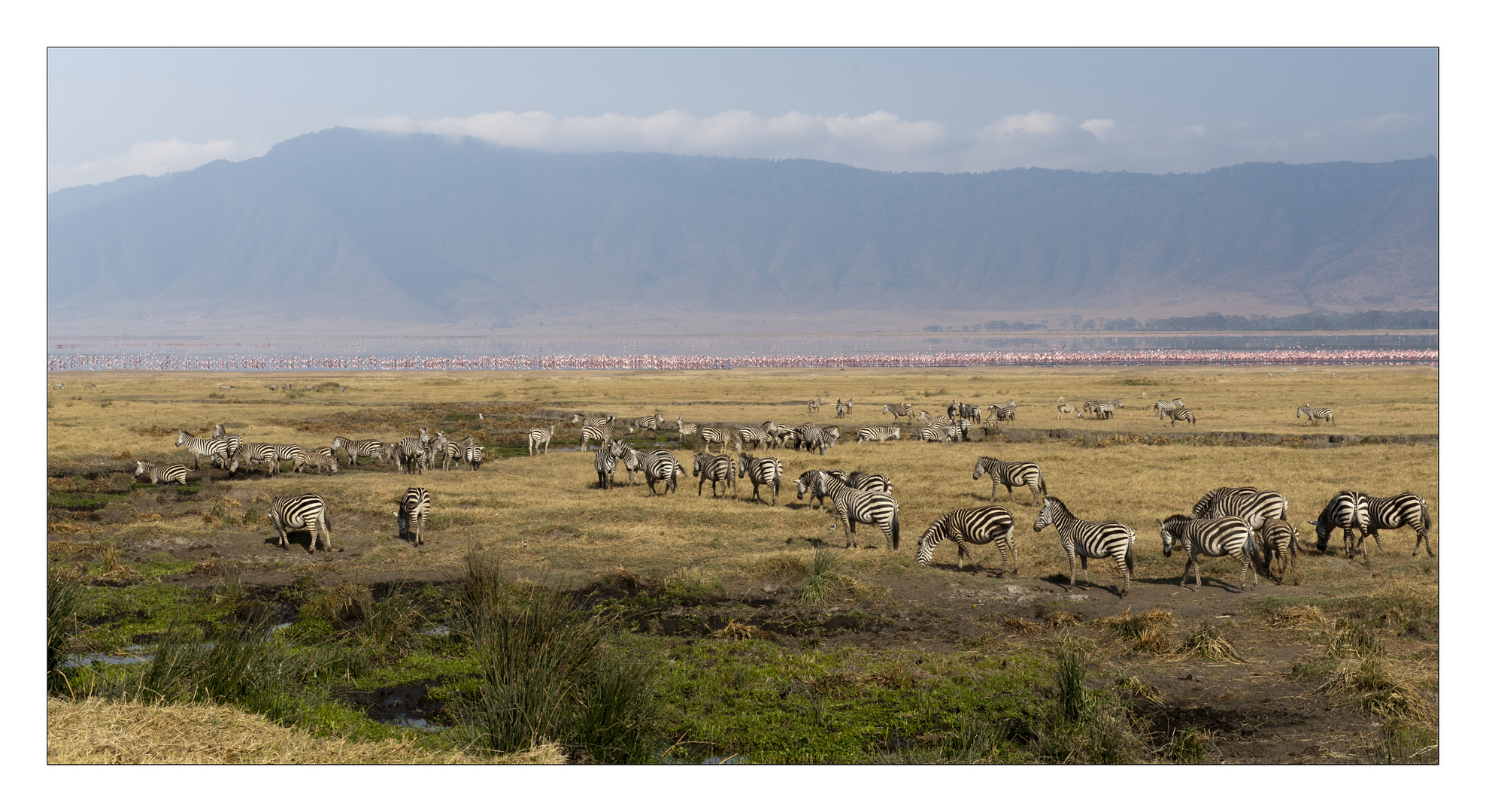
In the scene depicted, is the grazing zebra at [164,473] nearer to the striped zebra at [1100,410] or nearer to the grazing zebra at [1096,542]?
the grazing zebra at [1096,542]

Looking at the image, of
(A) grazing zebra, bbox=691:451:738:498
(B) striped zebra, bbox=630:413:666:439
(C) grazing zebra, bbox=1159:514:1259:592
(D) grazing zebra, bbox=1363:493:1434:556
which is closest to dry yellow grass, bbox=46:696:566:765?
(C) grazing zebra, bbox=1159:514:1259:592

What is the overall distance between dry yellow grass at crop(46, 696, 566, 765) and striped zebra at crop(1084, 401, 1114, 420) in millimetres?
43367

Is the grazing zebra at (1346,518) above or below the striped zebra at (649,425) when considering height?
below

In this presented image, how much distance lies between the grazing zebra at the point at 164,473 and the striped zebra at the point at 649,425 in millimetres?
19071

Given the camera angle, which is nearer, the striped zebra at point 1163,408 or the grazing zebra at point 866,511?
the grazing zebra at point 866,511

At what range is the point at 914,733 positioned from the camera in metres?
10.3

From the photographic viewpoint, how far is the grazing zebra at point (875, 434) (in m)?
39.1

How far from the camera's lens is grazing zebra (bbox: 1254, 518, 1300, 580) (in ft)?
54.5

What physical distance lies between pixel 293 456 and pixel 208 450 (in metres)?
3.98

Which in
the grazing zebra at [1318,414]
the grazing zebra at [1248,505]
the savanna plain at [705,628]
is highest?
the grazing zebra at [1318,414]

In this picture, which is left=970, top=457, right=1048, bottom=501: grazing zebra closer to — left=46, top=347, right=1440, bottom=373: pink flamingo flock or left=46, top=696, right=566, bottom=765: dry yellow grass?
left=46, top=696, right=566, bottom=765: dry yellow grass

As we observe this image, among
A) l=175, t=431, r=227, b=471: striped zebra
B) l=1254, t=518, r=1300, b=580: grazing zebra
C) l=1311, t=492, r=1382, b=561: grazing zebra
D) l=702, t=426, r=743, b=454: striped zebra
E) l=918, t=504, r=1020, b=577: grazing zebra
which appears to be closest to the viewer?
l=1254, t=518, r=1300, b=580: grazing zebra

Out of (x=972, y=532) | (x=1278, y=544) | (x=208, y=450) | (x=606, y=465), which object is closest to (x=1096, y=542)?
(x=972, y=532)

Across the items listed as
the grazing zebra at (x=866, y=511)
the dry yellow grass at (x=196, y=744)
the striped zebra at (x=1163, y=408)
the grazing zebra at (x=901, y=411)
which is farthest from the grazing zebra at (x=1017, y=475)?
the striped zebra at (x=1163, y=408)
